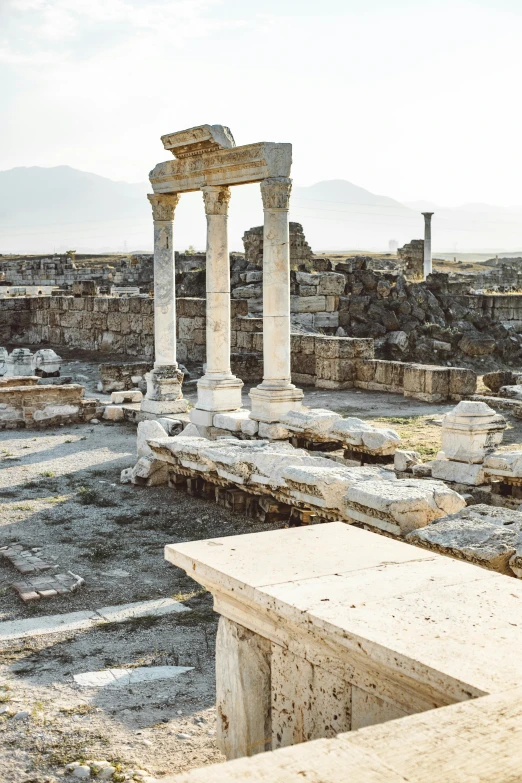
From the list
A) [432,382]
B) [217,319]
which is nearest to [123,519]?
[217,319]

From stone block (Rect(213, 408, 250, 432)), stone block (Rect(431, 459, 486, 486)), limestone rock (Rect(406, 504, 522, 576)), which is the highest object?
limestone rock (Rect(406, 504, 522, 576))

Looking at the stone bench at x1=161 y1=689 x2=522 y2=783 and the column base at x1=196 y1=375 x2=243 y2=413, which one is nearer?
the stone bench at x1=161 y1=689 x2=522 y2=783

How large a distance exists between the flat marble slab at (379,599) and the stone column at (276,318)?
7961 mm

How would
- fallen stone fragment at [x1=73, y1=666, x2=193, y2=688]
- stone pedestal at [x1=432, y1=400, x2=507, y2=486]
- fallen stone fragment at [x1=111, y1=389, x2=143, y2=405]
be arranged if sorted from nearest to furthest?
fallen stone fragment at [x1=73, y1=666, x2=193, y2=688]
stone pedestal at [x1=432, y1=400, x2=507, y2=486]
fallen stone fragment at [x1=111, y1=389, x2=143, y2=405]

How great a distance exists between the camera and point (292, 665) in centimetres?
377

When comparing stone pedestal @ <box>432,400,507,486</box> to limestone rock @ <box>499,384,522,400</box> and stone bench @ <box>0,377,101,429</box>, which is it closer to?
limestone rock @ <box>499,384,522,400</box>

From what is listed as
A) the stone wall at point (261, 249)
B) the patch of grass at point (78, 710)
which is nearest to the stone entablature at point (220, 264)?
the patch of grass at point (78, 710)

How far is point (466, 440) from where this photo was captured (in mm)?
10016

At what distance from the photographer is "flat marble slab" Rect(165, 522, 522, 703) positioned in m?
3.07

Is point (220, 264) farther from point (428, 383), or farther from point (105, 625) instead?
point (105, 625)

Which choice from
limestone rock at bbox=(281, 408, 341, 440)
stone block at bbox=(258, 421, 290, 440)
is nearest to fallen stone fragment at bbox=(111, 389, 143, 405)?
stone block at bbox=(258, 421, 290, 440)

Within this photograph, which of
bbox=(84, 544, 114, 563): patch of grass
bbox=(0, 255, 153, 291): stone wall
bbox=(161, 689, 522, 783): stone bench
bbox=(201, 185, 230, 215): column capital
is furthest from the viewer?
bbox=(0, 255, 153, 291): stone wall

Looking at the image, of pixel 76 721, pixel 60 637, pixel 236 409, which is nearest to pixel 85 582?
pixel 60 637

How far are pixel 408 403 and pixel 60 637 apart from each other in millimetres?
11150
